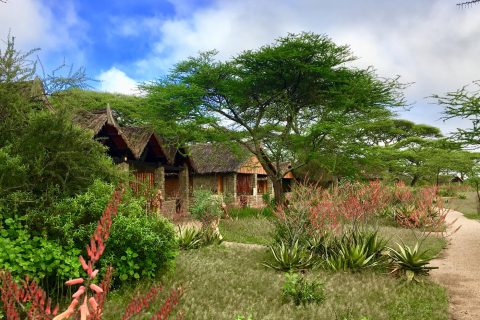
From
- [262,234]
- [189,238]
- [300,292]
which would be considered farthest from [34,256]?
[262,234]

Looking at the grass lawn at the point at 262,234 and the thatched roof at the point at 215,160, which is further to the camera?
the thatched roof at the point at 215,160

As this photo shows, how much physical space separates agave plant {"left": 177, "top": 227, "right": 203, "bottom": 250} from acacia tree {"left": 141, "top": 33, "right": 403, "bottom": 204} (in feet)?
36.3

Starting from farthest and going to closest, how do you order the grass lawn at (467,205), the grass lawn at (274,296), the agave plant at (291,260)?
1. the grass lawn at (467,205)
2. the agave plant at (291,260)
3. the grass lawn at (274,296)

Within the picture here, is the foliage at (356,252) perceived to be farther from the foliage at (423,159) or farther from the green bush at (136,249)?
the foliage at (423,159)

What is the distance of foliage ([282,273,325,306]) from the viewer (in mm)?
6992

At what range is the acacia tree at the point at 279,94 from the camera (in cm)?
2238

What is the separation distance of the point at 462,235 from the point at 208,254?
12.2 meters

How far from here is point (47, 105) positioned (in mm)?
9195

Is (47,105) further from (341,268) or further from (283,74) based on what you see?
(283,74)

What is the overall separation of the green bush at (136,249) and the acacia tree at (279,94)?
1495 centimetres

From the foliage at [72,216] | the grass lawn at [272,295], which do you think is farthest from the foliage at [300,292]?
the foliage at [72,216]

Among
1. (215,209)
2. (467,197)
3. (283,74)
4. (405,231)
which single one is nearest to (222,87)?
(283,74)

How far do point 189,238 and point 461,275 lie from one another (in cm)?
688

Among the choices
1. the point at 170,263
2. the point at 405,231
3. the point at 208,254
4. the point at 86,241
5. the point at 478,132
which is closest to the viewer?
the point at 86,241
